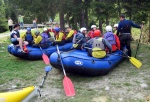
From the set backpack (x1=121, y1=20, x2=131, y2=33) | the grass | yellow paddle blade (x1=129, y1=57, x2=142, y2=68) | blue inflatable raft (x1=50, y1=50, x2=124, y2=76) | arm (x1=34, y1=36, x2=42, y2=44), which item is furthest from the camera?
arm (x1=34, y1=36, x2=42, y2=44)

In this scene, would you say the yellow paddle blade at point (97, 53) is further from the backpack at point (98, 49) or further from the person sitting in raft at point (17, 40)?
the person sitting in raft at point (17, 40)

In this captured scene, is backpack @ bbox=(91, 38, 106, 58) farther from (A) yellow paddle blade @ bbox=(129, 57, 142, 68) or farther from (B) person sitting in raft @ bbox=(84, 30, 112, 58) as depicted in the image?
(A) yellow paddle blade @ bbox=(129, 57, 142, 68)

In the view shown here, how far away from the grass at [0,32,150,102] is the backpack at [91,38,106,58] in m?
0.67

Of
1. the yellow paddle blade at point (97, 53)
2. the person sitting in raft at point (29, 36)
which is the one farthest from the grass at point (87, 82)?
the person sitting in raft at point (29, 36)

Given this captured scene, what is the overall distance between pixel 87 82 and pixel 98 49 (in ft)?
3.56

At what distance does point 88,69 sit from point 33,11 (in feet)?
23.7

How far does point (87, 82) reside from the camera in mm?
6676

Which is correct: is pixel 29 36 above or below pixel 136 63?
above

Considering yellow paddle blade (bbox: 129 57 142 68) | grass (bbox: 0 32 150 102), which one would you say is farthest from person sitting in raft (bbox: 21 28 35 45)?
yellow paddle blade (bbox: 129 57 142 68)

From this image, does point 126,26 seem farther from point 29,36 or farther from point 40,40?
point 29,36

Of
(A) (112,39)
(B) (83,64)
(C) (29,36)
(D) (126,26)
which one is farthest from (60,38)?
(B) (83,64)

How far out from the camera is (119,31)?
8656 millimetres

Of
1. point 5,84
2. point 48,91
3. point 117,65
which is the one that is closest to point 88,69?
point 48,91

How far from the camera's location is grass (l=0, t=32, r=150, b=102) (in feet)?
18.2
